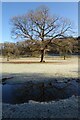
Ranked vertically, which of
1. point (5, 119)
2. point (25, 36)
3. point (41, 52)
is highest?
point (25, 36)

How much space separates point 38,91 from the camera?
13.4m

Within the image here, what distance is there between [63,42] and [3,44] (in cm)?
1514

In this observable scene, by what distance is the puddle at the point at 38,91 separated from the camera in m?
11.3

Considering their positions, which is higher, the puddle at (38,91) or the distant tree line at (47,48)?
the distant tree line at (47,48)

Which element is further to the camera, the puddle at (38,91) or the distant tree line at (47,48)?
the distant tree line at (47,48)

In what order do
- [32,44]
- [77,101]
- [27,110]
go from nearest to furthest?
[27,110] → [77,101] → [32,44]

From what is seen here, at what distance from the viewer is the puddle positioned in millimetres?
Result: 11300

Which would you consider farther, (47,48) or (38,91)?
(47,48)

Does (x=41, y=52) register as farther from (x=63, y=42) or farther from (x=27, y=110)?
(x=27, y=110)

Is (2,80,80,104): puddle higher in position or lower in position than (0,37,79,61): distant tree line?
lower

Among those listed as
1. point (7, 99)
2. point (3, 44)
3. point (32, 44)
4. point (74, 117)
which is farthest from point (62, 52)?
point (74, 117)

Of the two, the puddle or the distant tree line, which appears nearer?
the puddle

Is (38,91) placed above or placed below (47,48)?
below

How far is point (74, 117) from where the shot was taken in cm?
789
